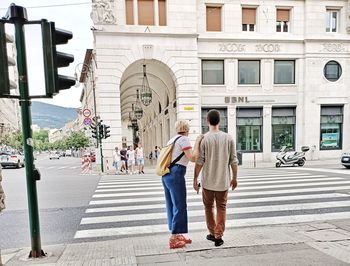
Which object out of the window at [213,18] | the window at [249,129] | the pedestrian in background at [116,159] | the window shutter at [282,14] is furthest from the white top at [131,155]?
the window shutter at [282,14]

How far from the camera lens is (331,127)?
70.1 ft

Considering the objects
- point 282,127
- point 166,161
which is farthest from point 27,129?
point 282,127

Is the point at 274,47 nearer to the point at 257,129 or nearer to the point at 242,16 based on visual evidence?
the point at 242,16

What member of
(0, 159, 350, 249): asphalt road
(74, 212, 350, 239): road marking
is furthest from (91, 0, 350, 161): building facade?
(74, 212, 350, 239): road marking

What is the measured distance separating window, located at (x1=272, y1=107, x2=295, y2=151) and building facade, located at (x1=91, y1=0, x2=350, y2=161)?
0.08 m

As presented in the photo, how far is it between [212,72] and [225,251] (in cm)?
1748

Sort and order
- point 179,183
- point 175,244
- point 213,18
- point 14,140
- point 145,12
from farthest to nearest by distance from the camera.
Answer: point 14,140 → point 213,18 → point 145,12 → point 175,244 → point 179,183

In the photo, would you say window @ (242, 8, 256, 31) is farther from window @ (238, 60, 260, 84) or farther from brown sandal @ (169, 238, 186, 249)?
brown sandal @ (169, 238, 186, 249)

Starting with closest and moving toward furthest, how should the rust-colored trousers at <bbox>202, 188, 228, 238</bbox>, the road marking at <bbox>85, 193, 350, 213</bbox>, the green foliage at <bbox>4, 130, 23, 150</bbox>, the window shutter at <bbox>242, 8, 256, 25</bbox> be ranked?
the rust-colored trousers at <bbox>202, 188, 228, 238</bbox>
the road marking at <bbox>85, 193, 350, 213</bbox>
the window shutter at <bbox>242, 8, 256, 25</bbox>
the green foliage at <bbox>4, 130, 23, 150</bbox>

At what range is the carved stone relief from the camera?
57.2 feet

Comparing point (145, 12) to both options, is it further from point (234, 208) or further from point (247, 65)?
point (234, 208)

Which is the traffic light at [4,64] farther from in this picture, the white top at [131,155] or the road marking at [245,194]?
the white top at [131,155]

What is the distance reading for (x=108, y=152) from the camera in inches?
726

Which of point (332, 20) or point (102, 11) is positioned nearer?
point (102, 11)
